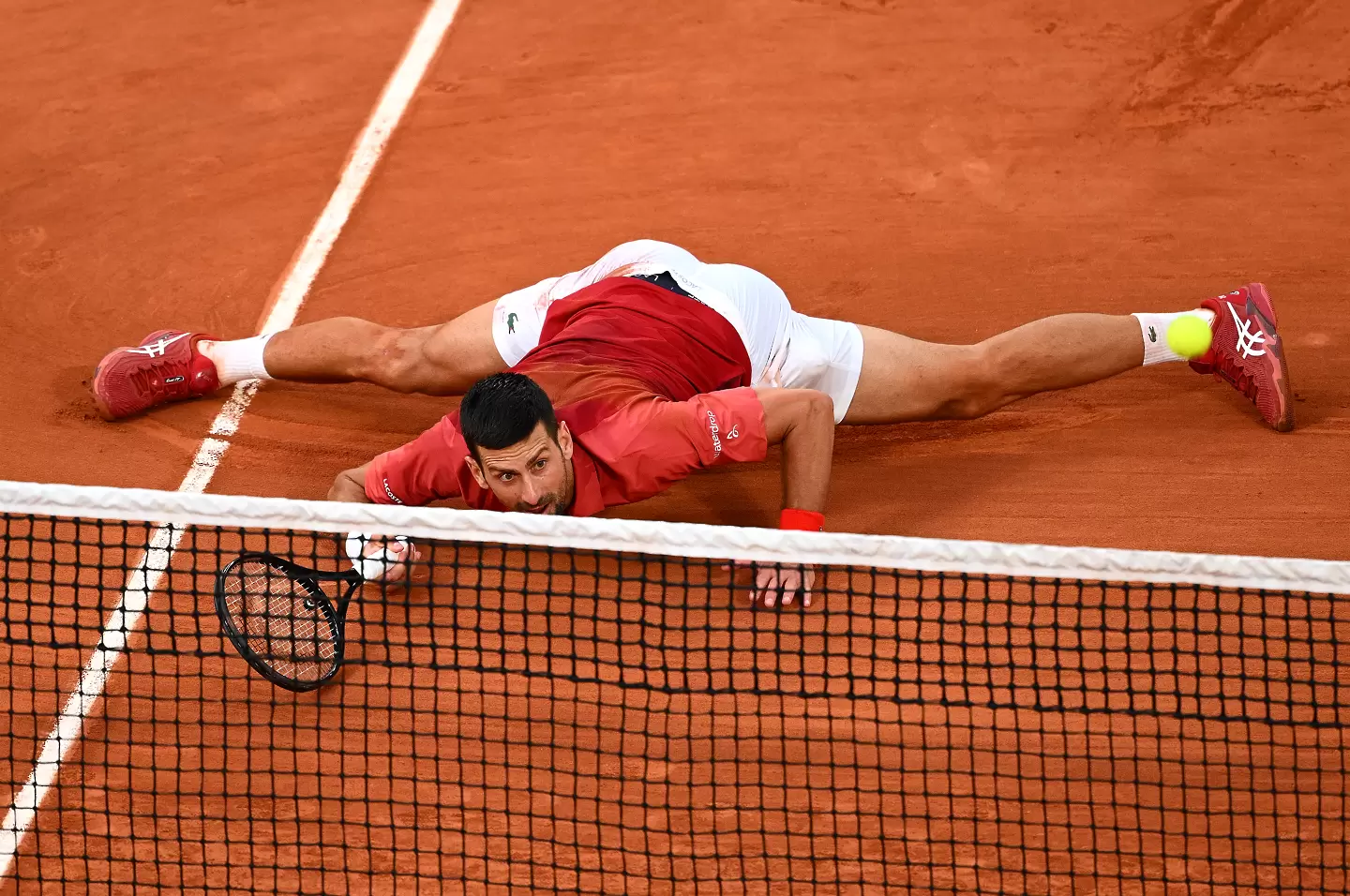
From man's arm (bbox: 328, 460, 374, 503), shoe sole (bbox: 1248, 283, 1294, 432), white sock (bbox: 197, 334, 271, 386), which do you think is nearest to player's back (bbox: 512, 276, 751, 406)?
man's arm (bbox: 328, 460, 374, 503)

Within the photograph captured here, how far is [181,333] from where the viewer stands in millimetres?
6113

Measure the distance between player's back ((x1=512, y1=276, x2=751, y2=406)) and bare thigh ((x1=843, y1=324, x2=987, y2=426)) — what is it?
18.9 inches

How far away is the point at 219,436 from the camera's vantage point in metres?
6.00

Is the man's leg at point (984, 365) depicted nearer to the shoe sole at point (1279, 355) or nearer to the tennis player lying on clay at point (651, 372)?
the tennis player lying on clay at point (651, 372)

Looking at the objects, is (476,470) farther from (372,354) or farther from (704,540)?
(372,354)

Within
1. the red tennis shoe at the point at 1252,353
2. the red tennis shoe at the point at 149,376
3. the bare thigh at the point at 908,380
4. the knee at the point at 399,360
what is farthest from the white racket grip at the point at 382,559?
the red tennis shoe at the point at 1252,353

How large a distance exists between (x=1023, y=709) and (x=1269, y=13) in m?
4.79

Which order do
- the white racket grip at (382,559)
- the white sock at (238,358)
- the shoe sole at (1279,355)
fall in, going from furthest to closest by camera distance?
1. the white sock at (238,358)
2. the shoe sole at (1279,355)
3. the white racket grip at (382,559)

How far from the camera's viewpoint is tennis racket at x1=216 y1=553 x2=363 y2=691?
4.65 m

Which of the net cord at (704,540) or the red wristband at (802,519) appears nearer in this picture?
the net cord at (704,540)

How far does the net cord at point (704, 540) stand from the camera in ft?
13.3

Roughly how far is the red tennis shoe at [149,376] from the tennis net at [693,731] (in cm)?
104

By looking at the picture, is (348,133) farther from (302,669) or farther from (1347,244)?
(1347,244)

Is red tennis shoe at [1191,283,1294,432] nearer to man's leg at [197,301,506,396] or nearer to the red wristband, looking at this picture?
the red wristband
